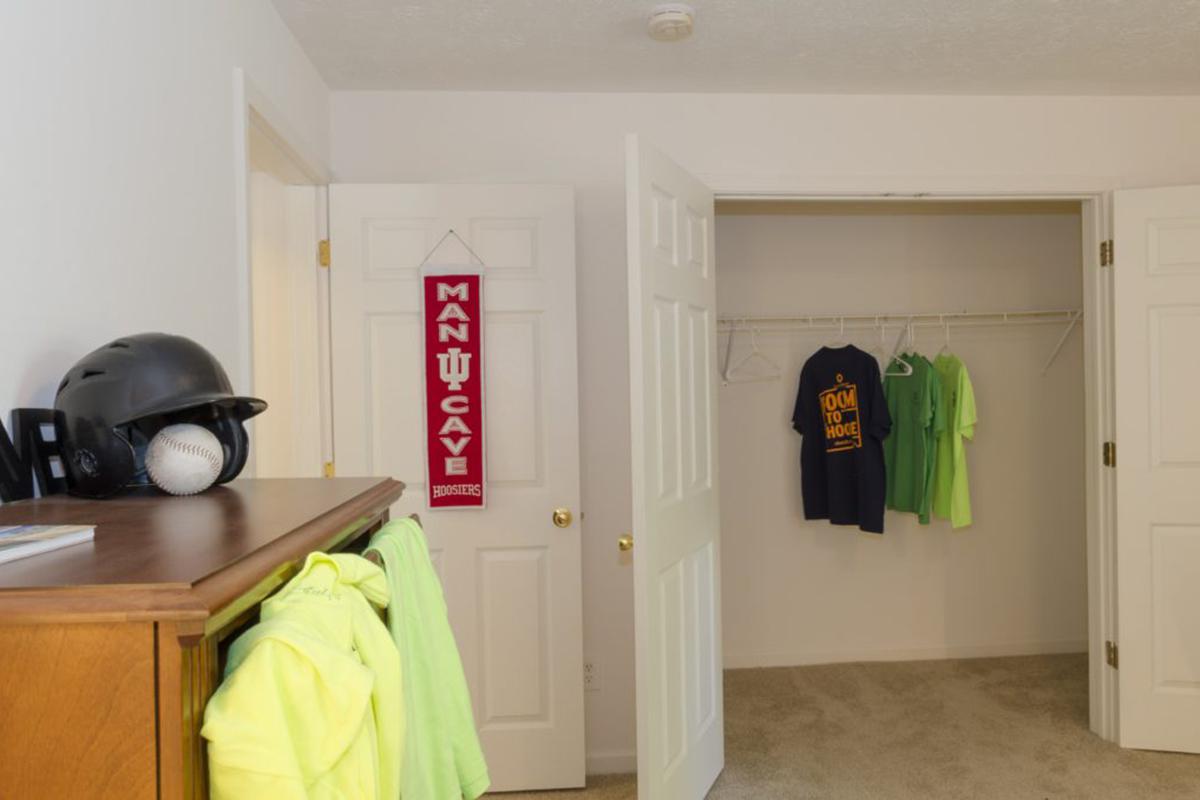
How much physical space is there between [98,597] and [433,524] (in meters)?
2.47

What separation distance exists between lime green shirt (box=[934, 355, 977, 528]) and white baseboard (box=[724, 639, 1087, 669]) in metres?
0.68

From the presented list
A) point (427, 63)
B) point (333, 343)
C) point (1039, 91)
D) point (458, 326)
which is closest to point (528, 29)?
point (427, 63)

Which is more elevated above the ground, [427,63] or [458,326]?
[427,63]

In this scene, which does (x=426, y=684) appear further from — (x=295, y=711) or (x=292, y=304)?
(x=292, y=304)

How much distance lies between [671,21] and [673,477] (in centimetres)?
126

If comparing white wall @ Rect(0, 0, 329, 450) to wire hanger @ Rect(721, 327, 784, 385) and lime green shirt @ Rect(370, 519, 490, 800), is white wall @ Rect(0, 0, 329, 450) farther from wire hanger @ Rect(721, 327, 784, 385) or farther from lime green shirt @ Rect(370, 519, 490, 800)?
wire hanger @ Rect(721, 327, 784, 385)

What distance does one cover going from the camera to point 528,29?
2.56 m

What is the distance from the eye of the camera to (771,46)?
2717 mm

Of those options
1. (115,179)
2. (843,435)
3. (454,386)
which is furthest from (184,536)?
(843,435)

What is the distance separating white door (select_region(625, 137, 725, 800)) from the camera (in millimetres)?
2389

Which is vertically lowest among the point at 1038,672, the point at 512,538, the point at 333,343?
the point at 1038,672

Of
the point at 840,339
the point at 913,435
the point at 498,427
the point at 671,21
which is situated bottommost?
the point at 913,435

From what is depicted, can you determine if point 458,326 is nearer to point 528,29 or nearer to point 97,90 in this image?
point 528,29

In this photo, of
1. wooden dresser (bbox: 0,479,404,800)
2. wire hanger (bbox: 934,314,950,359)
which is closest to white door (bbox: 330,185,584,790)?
wire hanger (bbox: 934,314,950,359)
